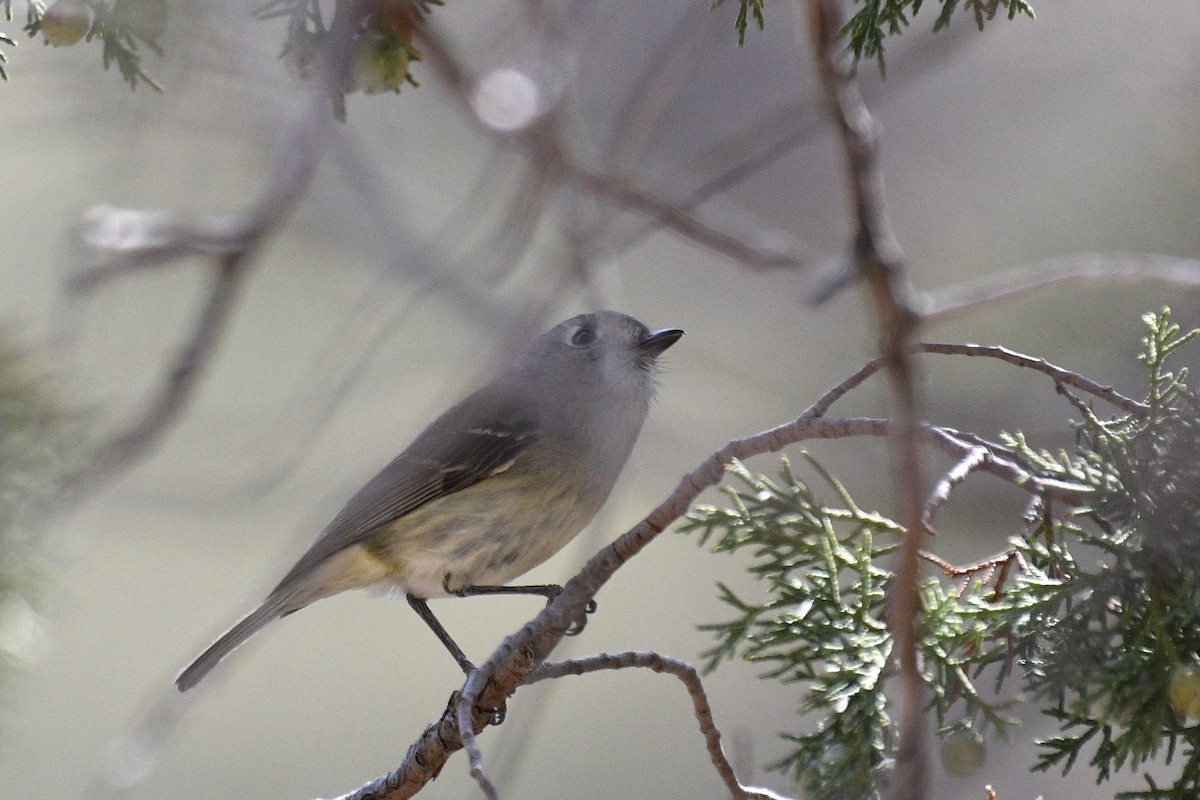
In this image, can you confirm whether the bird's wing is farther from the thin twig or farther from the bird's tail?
the thin twig

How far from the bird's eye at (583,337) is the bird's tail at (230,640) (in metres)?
0.91

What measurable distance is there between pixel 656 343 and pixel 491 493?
1.58 feet

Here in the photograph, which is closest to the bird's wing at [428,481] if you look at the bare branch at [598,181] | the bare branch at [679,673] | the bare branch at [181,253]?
the bare branch at [181,253]

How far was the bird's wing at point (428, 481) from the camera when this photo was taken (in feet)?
8.41

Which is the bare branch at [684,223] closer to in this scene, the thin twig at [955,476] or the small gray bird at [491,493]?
the small gray bird at [491,493]

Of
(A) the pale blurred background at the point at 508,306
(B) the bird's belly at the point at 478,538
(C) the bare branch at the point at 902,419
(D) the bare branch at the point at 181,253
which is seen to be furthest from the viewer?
(A) the pale blurred background at the point at 508,306

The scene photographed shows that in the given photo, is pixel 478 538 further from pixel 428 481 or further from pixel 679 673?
pixel 679 673

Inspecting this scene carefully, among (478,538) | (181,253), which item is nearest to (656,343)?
(478,538)

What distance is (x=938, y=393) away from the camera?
4.12 m

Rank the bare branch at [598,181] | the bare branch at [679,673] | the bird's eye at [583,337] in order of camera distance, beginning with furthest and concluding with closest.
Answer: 1. the bird's eye at [583,337]
2. the bare branch at [598,181]
3. the bare branch at [679,673]

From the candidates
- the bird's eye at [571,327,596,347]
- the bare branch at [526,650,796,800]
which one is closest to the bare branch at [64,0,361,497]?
the bird's eye at [571,327,596,347]

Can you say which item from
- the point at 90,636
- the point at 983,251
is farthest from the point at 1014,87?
the point at 90,636

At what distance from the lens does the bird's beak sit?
2.53m

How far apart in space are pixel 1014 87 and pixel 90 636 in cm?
497
